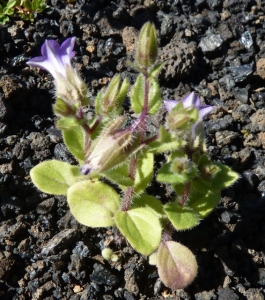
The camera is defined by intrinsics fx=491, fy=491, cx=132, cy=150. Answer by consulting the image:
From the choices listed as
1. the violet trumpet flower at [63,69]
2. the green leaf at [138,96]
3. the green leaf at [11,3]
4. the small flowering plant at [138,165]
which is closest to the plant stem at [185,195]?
the small flowering plant at [138,165]

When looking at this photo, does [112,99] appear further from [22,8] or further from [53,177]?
[22,8]

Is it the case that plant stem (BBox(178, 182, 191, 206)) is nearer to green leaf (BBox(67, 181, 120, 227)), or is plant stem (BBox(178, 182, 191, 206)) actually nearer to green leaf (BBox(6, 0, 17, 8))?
green leaf (BBox(67, 181, 120, 227))

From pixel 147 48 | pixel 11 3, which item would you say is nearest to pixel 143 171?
pixel 147 48

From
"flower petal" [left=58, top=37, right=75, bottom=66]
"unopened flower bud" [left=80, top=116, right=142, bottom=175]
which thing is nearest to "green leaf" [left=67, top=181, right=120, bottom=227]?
"unopened flower bud" [left=80, top=116, right=142, bottom=175]

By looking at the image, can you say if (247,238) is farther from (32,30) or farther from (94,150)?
(32,30)

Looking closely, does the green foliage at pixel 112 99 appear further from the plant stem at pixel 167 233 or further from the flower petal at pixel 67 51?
the plant stem at pixel 167 233

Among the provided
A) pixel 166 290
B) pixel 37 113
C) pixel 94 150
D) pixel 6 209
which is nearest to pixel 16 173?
pixel 6 209
